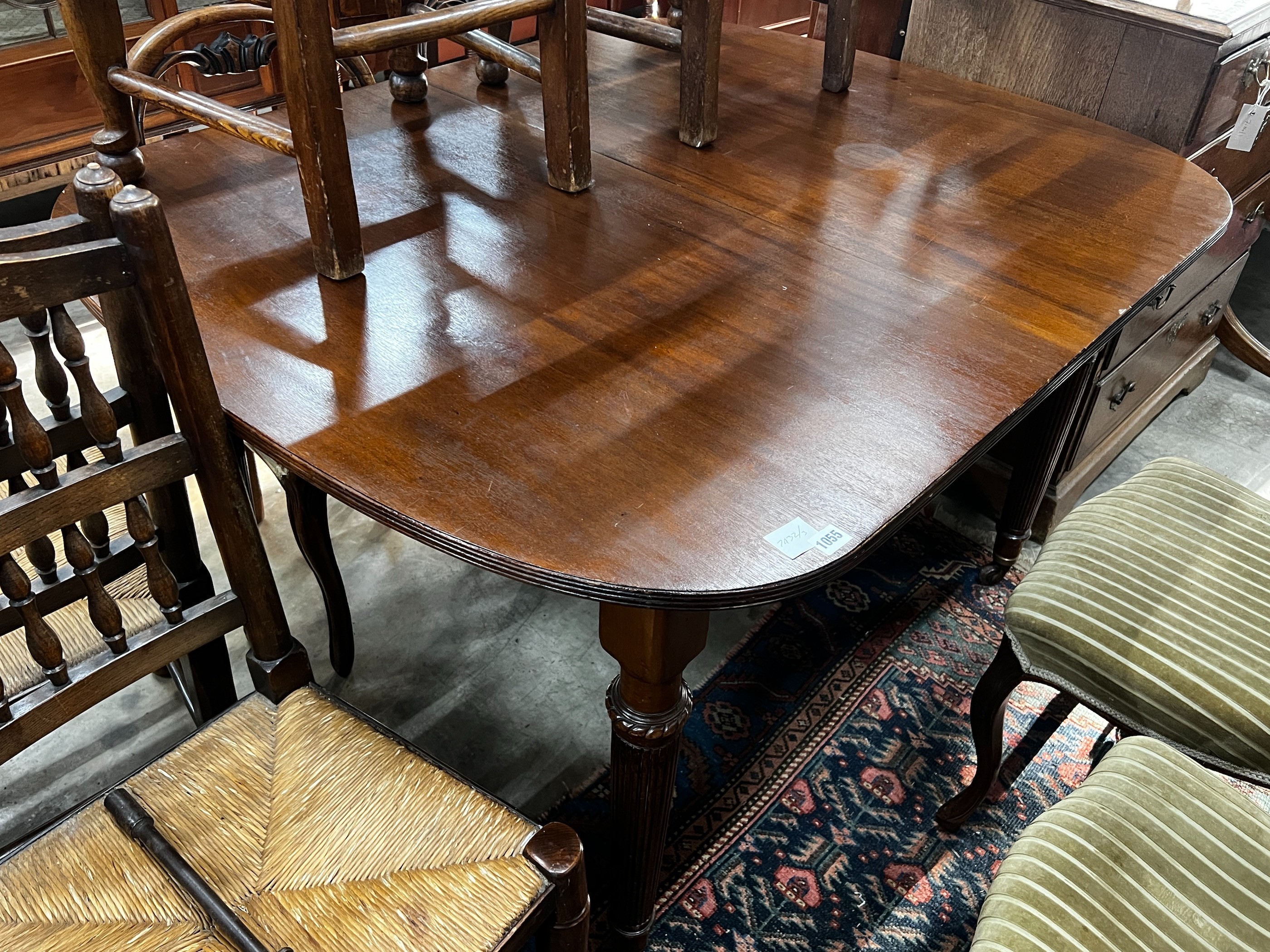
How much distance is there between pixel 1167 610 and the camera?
1.21 meters

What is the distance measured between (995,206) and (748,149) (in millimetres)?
370

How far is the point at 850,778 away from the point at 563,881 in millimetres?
732

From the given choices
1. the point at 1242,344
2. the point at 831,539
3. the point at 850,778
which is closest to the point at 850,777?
the point at 850,778

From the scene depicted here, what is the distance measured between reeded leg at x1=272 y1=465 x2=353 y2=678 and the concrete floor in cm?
7

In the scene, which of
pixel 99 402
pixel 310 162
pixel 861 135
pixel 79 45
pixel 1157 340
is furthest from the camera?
pixel 1157 340

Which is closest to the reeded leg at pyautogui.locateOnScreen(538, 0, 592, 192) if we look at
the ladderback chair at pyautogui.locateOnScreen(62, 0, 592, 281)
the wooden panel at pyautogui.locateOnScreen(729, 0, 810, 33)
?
the ladderback chair at pyautogui.locateOnScreen(62, 0, 592, 281)

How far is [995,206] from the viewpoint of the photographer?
138 centimetres

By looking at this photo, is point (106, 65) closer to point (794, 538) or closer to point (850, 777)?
point (794, 538)

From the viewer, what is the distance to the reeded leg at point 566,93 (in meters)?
1.29

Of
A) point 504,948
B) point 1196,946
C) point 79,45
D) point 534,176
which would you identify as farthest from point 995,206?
point 79,45

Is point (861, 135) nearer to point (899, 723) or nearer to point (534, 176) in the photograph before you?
point (534, 176)

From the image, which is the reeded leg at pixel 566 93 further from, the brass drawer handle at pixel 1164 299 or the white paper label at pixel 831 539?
the brass drawer handle at pixel 1164 299

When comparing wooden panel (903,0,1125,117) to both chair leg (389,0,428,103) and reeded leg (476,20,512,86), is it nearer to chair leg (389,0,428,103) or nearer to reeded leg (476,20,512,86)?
reeded leg (476,20,512,86)

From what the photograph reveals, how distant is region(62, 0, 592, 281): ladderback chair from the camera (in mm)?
1100
